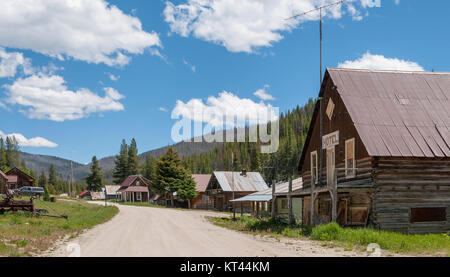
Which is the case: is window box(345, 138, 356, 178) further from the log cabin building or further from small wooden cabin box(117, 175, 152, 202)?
small wooden cabin box(117, 175, 152, 202)

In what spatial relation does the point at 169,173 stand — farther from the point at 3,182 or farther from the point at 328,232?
the point at 328,232

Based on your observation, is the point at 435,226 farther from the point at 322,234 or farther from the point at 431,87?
the point at 431,87

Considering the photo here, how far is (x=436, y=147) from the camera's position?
22.2m

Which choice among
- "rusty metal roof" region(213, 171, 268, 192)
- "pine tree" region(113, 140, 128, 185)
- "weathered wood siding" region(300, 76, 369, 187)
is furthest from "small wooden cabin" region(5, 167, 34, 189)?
"weathered wood siding" region(300, 76, 369, 187)

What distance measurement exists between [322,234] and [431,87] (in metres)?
11.9

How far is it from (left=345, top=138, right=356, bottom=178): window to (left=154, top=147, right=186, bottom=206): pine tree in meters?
51.9

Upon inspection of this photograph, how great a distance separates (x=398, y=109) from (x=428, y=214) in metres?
5.70

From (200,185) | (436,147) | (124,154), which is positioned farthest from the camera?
(124,154)

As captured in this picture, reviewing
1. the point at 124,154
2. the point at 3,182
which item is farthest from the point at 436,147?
the point at 124,154

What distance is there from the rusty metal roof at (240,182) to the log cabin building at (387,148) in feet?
128

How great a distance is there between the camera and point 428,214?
22.5 m

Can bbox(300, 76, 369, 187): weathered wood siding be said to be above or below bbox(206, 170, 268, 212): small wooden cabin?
above

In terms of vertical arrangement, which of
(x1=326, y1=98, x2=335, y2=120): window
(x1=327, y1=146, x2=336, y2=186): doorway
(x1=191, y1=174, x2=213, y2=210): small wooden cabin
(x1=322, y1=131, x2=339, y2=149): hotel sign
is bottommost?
(x1=191, y1=174, x2=213, y2=210): small wooden cabin

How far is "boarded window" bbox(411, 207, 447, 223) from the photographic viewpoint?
22328mm
